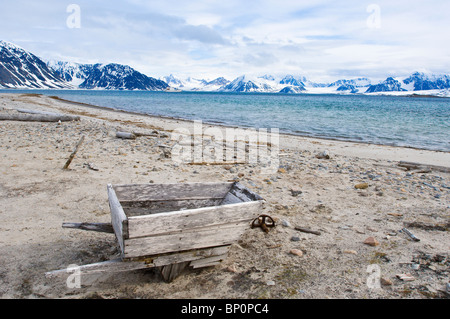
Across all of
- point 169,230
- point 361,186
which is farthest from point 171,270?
point 361,186

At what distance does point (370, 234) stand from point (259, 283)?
9.71 feet

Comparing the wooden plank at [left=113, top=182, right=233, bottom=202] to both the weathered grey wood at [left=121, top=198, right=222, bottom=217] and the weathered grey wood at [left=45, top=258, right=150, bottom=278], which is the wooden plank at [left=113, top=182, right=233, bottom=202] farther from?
the weathered grey wood at [left=45, top=258, right=150, bottom=278]

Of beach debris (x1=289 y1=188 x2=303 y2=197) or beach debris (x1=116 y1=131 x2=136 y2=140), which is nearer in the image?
beach debris (x1=289 y1=188 x2=303 y2=197)

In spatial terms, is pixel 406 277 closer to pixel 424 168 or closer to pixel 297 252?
pixel 297 252

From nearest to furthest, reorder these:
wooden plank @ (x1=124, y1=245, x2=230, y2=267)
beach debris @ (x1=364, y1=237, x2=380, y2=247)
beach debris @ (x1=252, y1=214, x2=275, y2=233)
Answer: wooden plank @ (x1=124, y1=245, x2=230, y2=267), beach debris @ (x1=364, y1=237, x2=380, y2=247), beach debris @ (x1=252, y1=214, x2=275, y2=233)

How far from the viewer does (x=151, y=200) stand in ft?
17.9

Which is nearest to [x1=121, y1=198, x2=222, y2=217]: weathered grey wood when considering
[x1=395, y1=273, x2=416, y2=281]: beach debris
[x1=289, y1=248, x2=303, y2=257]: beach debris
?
[x1=289, y1=248, x2=303, y2=257]: beach debris

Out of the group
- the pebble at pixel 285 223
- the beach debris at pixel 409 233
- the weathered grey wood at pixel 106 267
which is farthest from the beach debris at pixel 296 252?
the weathered grey wood at pixel 106 267

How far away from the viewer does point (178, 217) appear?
4.05 metres

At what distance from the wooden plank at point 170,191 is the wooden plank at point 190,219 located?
4.05 feet

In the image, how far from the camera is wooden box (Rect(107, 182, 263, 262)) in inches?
154

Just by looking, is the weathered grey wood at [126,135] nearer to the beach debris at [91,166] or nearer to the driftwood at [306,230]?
the beach debris at [91,166]

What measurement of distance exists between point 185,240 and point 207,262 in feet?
2.22
